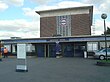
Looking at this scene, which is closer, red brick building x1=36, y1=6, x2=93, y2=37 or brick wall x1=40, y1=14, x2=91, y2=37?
brick wall x1=40, y1=14, x2=91, y2=37

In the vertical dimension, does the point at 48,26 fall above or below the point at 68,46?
above

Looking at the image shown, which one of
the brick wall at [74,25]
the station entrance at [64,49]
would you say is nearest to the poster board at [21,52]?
the station entrance at [64,49]

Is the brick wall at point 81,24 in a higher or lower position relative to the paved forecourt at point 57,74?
higher

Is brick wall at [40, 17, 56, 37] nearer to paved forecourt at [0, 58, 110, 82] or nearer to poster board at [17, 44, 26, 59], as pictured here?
paved forecourt at [0, 58, 110, 82]

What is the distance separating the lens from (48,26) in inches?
2611

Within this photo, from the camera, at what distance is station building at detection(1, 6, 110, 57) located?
40200mm

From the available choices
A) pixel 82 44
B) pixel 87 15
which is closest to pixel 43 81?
pixel 82 44

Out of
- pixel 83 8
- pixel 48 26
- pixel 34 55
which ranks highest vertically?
pixel 83 8

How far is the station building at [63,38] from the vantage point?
132 feet

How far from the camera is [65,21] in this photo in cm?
6694

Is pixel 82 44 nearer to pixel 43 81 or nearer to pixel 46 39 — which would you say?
pixel 46 39

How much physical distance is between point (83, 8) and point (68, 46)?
21865 millimetres

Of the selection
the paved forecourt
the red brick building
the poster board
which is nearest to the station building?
the red brick building

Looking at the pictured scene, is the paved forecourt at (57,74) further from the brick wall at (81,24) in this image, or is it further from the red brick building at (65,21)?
the red brick building at (65,21)
